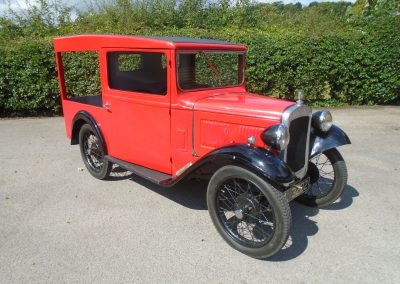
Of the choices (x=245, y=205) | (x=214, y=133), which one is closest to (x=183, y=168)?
(x=214, y=133)

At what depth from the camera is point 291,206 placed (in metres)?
3.77

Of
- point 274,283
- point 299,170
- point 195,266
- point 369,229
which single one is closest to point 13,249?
point 195,266

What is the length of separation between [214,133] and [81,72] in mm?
5458

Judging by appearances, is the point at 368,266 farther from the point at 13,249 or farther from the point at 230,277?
the point at 13,249

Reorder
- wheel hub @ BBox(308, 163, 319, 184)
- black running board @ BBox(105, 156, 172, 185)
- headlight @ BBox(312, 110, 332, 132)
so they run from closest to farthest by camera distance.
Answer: headlight @ BBox(312, 110, 332, 132) < black running board @ BBox(105, 156, 172, 185) < wheel hub @ BBox(308, 163, 319, 184)

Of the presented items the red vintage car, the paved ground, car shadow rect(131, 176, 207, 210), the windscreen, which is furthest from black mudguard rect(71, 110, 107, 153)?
the windscreen

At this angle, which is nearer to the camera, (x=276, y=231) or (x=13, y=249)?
(x=276, y=231)

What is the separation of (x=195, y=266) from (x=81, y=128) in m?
2.70

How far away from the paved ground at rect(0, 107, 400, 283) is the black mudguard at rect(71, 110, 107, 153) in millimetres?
488

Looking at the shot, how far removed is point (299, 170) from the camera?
10.8ft

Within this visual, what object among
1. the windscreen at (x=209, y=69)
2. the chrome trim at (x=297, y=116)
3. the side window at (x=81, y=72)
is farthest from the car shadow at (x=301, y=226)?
the side window at (x=81, y=72)

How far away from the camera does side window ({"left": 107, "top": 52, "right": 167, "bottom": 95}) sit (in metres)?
3.76

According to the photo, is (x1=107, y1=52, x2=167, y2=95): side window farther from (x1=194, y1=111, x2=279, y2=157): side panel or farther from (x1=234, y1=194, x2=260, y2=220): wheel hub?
(x1=234, y1=194, x2=260, y2=220): wheel hub

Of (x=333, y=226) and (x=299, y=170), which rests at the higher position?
(x=299, y=170)
